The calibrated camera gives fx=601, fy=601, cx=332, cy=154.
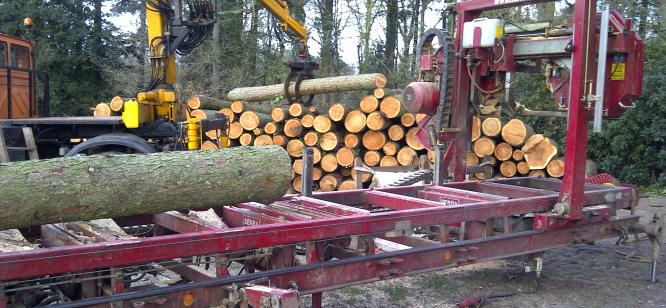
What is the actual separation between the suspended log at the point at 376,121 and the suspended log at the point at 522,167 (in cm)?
238

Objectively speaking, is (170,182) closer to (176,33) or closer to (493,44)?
(493,44)

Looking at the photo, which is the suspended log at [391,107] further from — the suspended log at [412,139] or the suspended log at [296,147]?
the suspended log at [296,147]

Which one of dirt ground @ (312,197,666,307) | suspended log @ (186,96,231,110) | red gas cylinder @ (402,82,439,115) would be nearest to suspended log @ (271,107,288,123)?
suspended log @ (186,96,231,110)

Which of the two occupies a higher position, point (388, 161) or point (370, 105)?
point (370, 105)

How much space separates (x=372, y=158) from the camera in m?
10.9

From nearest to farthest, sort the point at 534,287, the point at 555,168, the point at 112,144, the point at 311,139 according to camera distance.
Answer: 1. the point at 534,287
2. the point at 112,144
3. the point at 555,168
4. the point at 311,139

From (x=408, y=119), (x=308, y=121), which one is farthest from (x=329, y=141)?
(x=408, y=119)

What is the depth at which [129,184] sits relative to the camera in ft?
11.6

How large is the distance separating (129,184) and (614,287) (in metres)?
4.81

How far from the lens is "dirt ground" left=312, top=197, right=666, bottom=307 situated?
5.41 meters

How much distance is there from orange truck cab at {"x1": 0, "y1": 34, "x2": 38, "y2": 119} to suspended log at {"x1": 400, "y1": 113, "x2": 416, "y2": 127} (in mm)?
6525

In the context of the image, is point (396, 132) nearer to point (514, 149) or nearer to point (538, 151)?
point (514, 149)

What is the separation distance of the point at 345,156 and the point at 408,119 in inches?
52.0

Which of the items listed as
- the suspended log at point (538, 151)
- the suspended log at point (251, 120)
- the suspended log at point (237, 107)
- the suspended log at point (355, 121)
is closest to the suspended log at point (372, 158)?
the suspended log at point (355, 121)
